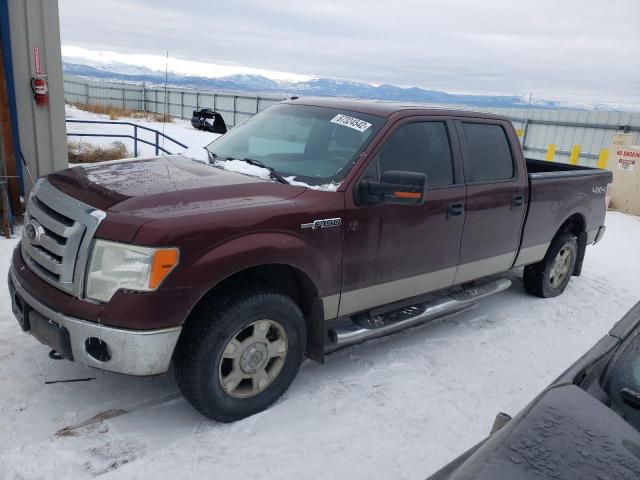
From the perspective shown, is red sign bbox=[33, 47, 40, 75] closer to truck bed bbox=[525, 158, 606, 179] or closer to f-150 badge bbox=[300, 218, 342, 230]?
f-150 badge bbox=[300, 218, 342, 230]

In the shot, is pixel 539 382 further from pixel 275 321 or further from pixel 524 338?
pixel 275 321

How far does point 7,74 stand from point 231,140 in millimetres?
4064

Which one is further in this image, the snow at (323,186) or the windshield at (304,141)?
the windshield at (304,141)

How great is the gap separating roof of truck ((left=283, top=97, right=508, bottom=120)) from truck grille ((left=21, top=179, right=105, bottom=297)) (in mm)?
2103

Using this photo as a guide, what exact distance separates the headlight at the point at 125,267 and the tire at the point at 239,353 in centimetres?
41

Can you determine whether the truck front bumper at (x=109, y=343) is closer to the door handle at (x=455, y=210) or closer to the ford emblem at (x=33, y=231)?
the ford emblem at (x=33, y=231)

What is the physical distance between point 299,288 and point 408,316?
1.01 metres

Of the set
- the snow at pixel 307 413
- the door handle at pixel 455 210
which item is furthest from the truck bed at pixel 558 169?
the snow at pixel 307 413

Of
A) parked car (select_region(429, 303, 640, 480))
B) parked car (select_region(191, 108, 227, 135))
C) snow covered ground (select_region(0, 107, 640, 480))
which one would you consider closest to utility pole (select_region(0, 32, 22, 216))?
snow covered ground (select_region(0, 107, 640, 480))

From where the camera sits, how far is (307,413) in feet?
11.1

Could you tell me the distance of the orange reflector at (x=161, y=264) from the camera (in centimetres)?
268

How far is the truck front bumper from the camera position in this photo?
8.95 feet

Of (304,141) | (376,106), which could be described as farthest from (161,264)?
(376,106)

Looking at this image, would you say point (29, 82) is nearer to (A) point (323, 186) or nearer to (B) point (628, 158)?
(A) point (323, 186)
